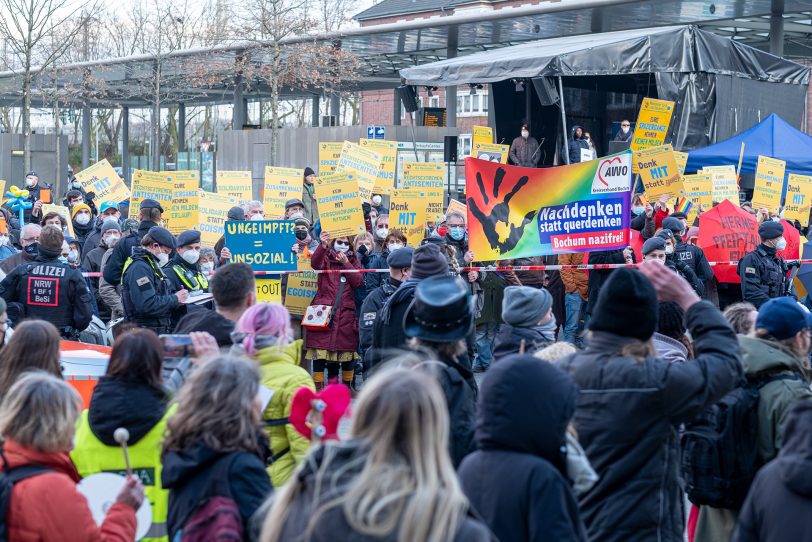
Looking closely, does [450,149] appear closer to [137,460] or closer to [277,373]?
[277,373]

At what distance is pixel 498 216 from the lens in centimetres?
1114

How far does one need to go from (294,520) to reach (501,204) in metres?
8.61

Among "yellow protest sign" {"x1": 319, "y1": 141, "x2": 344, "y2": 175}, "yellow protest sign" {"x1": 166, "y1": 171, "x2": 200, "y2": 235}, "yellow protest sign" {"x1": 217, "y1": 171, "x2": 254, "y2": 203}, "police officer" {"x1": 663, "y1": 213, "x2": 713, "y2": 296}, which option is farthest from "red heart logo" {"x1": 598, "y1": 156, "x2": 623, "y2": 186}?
"yellow protest sign" {"x1": 217, "y1": 171, "x2": 254, "y2": 203}

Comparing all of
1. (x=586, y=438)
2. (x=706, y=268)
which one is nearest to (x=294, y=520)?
(x=586, y=438)

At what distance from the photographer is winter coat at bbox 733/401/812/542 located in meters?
3.57

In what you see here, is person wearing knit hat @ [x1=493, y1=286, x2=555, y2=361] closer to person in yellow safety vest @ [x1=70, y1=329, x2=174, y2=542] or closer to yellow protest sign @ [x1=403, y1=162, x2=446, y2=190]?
person in yellow safety vest @ [x1=70, y1=329, x2=174, y2=542]

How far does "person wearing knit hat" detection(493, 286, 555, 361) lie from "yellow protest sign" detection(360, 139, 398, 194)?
460 inches

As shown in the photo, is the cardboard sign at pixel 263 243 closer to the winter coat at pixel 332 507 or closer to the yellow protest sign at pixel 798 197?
the winter coat at pixel 332 507

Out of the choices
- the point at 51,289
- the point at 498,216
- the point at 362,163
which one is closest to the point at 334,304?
Answer: the point at 498,216

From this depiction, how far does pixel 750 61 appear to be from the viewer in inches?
883

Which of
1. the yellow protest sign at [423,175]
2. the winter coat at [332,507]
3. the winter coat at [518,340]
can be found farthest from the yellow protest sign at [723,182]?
the winter coat at [332,507]

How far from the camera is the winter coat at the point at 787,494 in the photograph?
11.7 ft

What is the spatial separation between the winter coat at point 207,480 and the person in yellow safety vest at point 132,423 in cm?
81

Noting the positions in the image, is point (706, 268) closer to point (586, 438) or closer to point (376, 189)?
point (376, 189)
